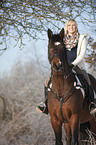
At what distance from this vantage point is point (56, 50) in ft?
11.0

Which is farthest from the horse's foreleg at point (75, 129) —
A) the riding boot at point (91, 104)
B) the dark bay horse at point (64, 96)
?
the riding boot at point (91, 104)

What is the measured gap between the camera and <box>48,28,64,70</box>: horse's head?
3264mm

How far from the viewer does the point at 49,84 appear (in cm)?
412

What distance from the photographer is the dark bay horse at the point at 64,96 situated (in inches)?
136

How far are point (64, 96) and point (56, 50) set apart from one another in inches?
38.2

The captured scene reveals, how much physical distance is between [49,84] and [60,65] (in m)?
0.93

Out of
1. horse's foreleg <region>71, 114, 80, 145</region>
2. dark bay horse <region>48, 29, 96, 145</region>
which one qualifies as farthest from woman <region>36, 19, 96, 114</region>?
horse's foreleg <region>71, 114, 80, 145</region>

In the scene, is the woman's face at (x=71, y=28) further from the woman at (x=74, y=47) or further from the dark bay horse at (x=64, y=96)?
the dark bay horse at (x=64, y=96)

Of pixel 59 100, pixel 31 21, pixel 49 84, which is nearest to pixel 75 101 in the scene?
pixel 59 100

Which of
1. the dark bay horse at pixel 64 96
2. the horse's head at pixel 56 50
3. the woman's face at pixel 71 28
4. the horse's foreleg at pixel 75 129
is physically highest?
the woman's face at pixel 71 28

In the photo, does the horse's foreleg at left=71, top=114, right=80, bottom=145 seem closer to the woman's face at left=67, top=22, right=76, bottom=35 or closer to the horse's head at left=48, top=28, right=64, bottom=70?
the horse's head at left=48, top=28, right=64, bottom=70

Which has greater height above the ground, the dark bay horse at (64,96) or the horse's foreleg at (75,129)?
the dark bay horse at (64,96)

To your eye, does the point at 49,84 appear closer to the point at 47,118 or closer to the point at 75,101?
the point at 75,101

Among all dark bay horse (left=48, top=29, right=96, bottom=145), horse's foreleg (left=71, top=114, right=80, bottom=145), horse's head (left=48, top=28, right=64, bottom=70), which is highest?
horse's head (left=48, top=28, right=64, bottom=70)
